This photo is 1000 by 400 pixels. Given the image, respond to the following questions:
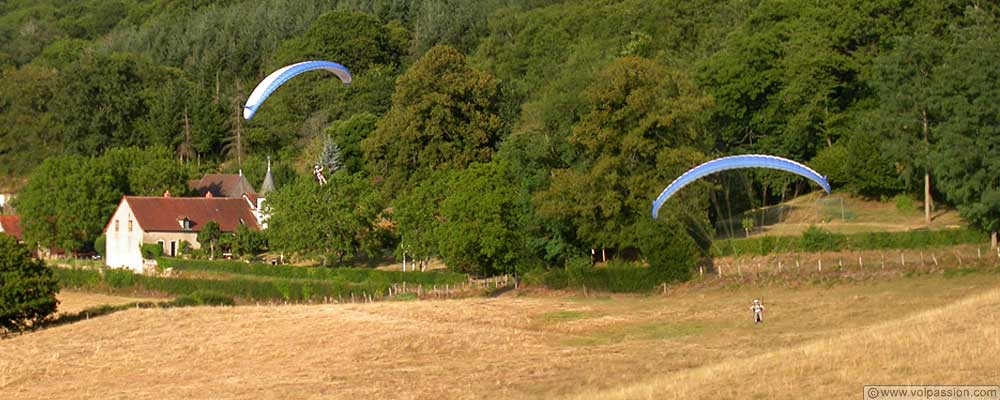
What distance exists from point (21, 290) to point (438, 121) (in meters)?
27.9

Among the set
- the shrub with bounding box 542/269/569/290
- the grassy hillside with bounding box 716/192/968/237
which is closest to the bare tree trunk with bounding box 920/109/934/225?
the grassy hillside with bounding box 716/192/968/237

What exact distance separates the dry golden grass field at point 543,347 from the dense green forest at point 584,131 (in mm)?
6540

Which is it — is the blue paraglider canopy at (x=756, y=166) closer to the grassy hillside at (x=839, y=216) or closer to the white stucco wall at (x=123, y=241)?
the grassy hillside at (x=839, y=216)

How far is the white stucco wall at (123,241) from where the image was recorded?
77.7 m

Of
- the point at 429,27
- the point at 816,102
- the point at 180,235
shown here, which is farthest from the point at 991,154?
the point at 429,27

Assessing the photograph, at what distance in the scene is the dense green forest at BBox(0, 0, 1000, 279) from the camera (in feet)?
185

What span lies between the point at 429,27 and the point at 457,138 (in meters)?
46.3

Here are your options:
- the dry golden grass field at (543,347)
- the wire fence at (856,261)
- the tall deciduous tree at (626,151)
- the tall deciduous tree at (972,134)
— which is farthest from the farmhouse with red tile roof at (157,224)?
the tall deciduous tree at (972,134)

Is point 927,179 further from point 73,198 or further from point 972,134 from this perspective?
point 73,198

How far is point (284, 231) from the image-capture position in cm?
7000

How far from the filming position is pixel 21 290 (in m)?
49.4

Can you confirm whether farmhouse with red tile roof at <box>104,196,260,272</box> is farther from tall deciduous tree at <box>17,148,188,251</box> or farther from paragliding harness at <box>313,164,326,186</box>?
paragliding harness at <box>313,164,326,186</box>

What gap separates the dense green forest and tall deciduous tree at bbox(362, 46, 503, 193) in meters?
0.11

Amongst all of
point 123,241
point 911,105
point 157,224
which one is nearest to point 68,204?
point 123,241
